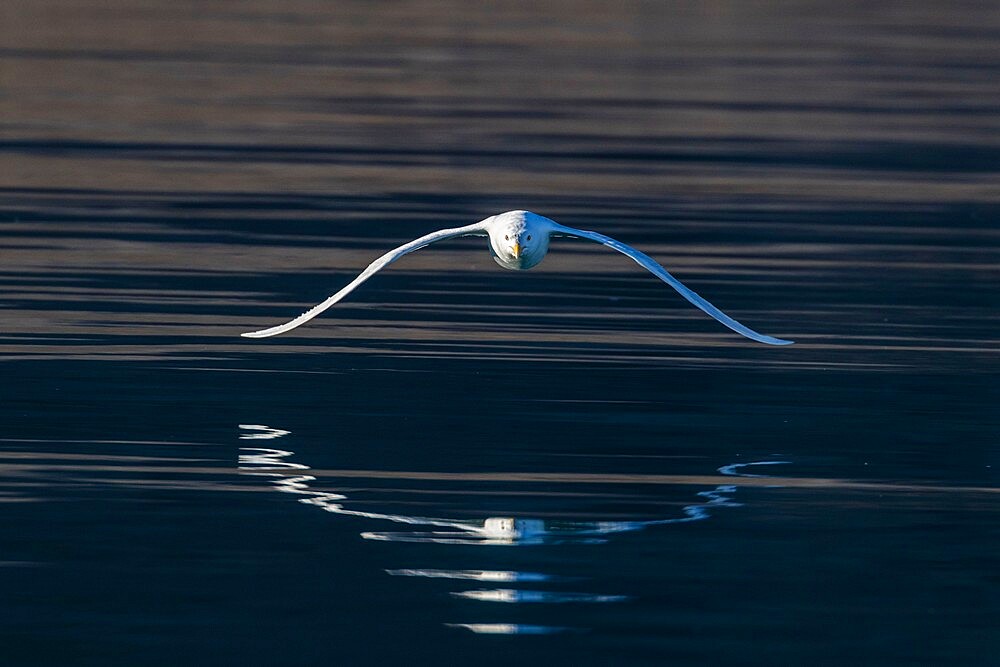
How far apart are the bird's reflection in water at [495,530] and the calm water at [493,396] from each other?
23 mm

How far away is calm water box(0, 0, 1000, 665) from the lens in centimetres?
892

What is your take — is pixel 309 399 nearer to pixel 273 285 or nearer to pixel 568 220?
pixel 273 285

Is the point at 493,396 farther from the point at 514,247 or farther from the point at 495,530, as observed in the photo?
the point at 495,530

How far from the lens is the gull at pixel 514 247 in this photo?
43.3 feet

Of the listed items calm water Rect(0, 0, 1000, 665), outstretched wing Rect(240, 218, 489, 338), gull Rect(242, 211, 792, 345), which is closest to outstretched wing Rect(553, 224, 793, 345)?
gull Rect(242, 211, 792, 345)

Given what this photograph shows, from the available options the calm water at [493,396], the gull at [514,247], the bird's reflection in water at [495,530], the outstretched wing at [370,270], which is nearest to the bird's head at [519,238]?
the gull at [514,247]

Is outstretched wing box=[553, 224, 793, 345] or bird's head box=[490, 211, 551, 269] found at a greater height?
bird's head box=[490, 211, 551, 269]

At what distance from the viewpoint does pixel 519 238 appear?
13.7 m

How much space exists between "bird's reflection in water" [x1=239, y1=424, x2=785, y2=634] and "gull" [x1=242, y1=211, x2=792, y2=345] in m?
1.99

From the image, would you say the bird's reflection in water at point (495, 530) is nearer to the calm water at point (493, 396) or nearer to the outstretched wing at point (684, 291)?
the calm water at point (493, 396)

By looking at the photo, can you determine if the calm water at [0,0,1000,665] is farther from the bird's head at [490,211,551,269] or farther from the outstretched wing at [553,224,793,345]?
the bird's head at [490,211,551,269]

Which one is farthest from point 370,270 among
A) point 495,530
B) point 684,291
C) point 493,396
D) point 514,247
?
point 495,530

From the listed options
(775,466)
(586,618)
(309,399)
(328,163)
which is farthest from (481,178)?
(586,618)

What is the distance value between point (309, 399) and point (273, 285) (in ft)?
12.6
